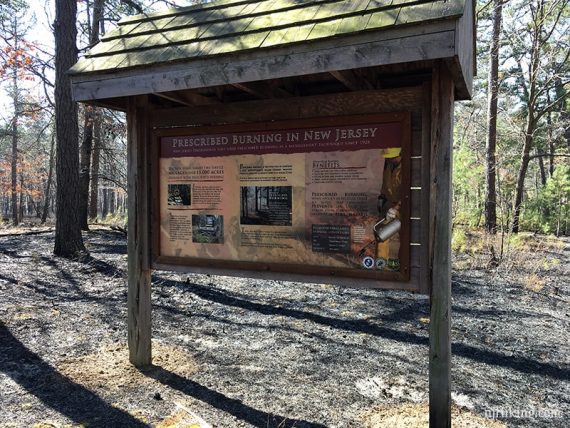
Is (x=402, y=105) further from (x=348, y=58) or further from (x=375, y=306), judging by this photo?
(x=375, y=306)

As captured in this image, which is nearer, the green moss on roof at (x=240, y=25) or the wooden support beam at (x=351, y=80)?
the green moss on roof at (x=240, y=25)

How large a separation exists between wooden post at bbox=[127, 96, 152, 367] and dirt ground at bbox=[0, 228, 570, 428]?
0.34 meters

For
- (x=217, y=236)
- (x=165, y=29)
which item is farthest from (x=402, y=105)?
(x=165, y=29)

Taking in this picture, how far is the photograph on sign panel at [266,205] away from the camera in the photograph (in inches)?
135

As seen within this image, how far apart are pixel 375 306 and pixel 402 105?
399 centimetres

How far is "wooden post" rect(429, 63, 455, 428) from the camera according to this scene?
114 inches

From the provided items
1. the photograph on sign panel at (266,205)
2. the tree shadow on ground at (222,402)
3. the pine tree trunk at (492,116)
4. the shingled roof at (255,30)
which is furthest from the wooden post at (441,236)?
the pine tree trunk at (492,116)

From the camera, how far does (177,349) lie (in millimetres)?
4574

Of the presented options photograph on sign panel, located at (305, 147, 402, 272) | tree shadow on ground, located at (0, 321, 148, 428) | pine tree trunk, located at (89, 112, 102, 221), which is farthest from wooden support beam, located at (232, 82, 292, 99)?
pine tree trunk, located at (89, 112, 102, 221)

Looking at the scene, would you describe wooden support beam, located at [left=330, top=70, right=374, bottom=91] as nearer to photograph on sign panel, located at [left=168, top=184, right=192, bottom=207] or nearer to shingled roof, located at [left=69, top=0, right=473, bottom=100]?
shingled roof, located at [left=69, top=0, right=473, bottom=100]

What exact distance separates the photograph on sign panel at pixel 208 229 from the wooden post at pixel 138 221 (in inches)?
20.5

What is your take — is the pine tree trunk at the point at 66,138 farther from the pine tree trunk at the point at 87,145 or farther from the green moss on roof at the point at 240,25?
the green moss on roof at the point at 240,25

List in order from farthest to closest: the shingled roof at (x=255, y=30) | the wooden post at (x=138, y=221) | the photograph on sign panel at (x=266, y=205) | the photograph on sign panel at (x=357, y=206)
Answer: the wooden post at (x=138, y=221) → the photograph on sign panel at (x=266, y=205) → the photograph on sign panel at (x=357, y=206) → the shingled roof at (x=255, y=30)

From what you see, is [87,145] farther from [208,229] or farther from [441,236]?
[441,236]
